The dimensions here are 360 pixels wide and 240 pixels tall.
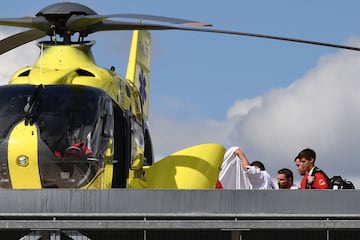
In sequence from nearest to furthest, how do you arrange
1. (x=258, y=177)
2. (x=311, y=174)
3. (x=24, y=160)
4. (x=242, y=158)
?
(x=24, y=160)
(x=311, y=174)
(x=258, y=177)
(x=242, y=158)

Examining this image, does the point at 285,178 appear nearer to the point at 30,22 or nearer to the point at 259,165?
the point at 259,165

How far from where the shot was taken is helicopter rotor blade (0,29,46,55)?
548 inches

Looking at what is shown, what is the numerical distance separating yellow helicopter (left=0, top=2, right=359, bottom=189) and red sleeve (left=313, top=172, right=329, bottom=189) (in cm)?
164

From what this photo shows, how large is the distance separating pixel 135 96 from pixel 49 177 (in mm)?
3245

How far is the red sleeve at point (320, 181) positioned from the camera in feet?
34.4

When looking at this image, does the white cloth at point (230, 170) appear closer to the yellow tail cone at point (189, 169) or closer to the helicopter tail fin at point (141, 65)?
the yellow tail cone at point (189, 169)

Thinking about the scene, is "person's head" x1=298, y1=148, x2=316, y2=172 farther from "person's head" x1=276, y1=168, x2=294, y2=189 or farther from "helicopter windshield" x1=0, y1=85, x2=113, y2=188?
"helicopter windshield" x1=0, y1=85, x2=113, y2=188

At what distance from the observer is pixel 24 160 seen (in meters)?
10.5

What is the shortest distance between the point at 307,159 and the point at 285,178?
0.67 meters

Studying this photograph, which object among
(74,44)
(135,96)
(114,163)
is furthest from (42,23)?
(114,163)

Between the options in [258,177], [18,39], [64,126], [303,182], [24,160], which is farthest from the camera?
[18,39]

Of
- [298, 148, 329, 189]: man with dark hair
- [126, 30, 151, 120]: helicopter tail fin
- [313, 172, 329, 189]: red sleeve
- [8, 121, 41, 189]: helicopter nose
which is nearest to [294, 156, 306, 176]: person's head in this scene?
[298, 148, 329, 189]: man with dark hair

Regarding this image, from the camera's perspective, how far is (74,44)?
13.1 m

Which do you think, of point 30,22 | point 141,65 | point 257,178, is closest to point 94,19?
point 30,22
